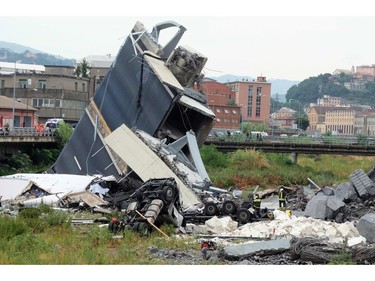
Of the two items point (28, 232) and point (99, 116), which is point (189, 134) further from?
point (28, 232)

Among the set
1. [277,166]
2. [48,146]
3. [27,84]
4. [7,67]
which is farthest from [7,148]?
[7,67]

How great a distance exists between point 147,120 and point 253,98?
363ft

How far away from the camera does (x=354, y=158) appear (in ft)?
212

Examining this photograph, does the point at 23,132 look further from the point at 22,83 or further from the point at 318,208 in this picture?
the point at 318,208

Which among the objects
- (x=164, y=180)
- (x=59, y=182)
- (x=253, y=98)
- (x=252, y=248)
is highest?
(x=253, y=98)

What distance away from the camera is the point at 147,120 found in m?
30.2

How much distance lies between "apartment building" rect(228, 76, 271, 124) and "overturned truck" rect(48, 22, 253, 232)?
103751 millimetres

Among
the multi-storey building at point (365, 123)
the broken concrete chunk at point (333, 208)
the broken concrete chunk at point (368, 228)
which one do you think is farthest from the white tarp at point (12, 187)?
the multi-storey building at point (365, 123)

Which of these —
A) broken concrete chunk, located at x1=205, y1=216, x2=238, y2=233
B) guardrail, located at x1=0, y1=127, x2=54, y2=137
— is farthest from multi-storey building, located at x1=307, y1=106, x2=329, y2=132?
broken concrete chunk, located at x1=205, y1=216, x2=238, y2=233

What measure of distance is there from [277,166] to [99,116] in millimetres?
19421

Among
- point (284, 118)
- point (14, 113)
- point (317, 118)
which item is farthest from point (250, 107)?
point (14, 113)

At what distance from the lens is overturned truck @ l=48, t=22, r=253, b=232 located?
27.6 metres

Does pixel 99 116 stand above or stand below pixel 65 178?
above

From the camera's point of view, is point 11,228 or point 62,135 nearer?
point 11,228
